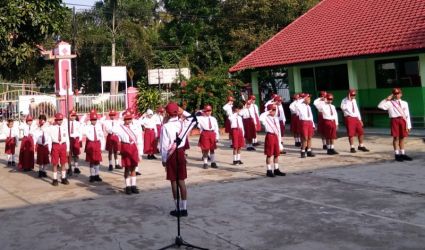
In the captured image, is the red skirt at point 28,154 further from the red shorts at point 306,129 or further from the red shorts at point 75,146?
the red shorts at point 306,129

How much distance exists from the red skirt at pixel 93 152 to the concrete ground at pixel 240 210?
1.88 ft

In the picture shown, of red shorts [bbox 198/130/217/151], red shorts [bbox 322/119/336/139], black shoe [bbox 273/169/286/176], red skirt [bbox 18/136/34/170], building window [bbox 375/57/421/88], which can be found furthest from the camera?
building window [bbox 375/57/421/88]

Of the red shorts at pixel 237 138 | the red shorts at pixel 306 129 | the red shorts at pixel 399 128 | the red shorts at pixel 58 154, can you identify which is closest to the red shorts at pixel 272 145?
the red shorts at pixel 237 138

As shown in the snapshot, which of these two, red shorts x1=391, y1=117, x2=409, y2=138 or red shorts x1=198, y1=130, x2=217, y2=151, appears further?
red shorts x1=198, y1=130, x2=217, y2=151

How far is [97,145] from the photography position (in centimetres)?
1254

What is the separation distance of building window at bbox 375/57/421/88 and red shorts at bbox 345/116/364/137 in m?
4.96

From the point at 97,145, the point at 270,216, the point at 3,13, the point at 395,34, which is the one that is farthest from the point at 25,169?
the point at 395,34

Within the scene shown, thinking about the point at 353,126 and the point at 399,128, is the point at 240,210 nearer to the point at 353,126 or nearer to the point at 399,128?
the point at 399,128

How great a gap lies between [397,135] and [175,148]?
6.93m

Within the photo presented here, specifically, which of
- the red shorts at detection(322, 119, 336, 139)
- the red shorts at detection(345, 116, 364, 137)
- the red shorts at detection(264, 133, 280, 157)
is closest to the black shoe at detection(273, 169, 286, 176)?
the red shorts at detection(264, 133, 280, 157)

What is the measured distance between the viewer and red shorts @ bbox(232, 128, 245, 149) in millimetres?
13962

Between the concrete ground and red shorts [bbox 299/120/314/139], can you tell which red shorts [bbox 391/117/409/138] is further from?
red shorts [bbox 299/120/314/139]

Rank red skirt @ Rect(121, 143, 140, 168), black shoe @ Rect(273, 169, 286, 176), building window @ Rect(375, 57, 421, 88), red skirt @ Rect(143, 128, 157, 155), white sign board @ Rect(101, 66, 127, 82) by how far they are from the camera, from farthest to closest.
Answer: white sign board @ Rect(101, 66, 127, 82) < building window @ Rect(375, 57, 421, 88) < red skirt @ Rect(143, 128, 157, 155) < black shoe @ Rect(273, 169, 286, 176) < red skirt @ Rect(121, 143, 140, 168)

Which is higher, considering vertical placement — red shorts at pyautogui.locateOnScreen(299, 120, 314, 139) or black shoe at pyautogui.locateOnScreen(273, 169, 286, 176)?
red shorts at pyautogui.locateOnScreen(299, 120, 314, 139)
